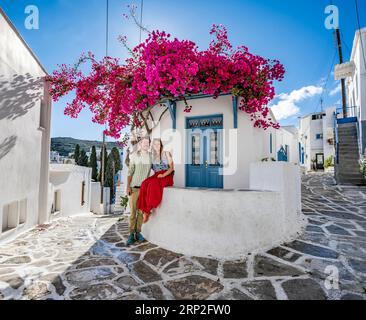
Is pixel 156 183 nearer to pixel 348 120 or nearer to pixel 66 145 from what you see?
pixel 348 120

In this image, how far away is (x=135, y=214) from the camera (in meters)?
5.34

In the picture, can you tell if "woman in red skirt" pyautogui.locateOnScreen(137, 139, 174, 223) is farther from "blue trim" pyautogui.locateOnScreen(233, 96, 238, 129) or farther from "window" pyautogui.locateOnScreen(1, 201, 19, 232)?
"window" pyautogui.locateOnScreen(1, 201, 19, 232)

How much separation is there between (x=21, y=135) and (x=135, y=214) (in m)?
4.11

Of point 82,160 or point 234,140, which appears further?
point 82,160

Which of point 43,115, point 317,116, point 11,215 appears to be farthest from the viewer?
point 317,116

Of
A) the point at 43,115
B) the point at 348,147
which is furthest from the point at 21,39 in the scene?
the point at 348,147

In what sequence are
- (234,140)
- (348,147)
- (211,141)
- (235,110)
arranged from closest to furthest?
(235,110), (234,140), (211,141), (348,147)

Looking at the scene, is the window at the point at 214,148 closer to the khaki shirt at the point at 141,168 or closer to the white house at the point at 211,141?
the white house at the point at 211,141

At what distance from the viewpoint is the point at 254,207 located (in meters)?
4.25

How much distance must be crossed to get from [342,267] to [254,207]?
159cm

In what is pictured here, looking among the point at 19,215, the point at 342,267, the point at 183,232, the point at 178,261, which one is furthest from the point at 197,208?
the point at 19,215

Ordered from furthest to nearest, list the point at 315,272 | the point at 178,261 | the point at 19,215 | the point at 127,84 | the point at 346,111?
1. the point at 346,111
2. the point at 19,215
3. the point at 127,84
4. the point at 178,261
5. the point at 315,272

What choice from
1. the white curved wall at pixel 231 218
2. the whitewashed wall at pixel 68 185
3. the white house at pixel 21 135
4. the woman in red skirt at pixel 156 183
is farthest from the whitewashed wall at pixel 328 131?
the white house at pixel 21 135
